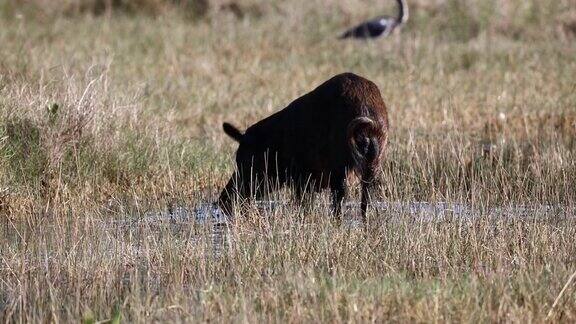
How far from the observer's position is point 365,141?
7383 millimetres

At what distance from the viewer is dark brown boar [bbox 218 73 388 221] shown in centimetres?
745

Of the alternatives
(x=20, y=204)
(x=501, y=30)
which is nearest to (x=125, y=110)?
(x=20, y=204)

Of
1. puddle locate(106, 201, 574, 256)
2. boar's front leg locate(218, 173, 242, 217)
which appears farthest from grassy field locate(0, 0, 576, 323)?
boar's front leg locate(218, 173, 242, 217)

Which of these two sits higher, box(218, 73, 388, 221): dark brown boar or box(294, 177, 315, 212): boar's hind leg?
box(218, 73, 388, 221): dark brown boar

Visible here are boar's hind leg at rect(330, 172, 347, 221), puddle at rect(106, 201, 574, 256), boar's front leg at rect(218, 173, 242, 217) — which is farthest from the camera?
boar's front leg at rect(218, 173, 242, 217)

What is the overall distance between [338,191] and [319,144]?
34 centimetres

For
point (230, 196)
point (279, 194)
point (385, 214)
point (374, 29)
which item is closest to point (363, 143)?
point (385, 214)

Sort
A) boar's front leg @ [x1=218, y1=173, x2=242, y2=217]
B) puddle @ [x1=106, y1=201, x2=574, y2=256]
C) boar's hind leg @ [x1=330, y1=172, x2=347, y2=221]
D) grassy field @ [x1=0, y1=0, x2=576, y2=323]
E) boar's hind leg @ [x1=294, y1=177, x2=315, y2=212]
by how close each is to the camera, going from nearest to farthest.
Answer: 1. grassy field @ [x1=0, y1=0, x2=576, y2=323]
2. puddle @ [x1=106, y1=201, x2=574, y2=256]
3. boar's hind leg @ [x1=330, y1=172, x2=347, y2=221]
4. boar's hind leg @ [x1=294, y1=177, x2=315, y2=212]
5. boar's front leg @ [x1=218, y1=173, x2=242, y2=217]

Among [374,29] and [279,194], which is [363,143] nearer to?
[279,194]

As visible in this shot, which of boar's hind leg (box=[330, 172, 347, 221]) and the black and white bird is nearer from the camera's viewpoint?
boar's hind leg (box=[330, 172, 347, 221])

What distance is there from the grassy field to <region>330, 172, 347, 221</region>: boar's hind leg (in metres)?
0.19

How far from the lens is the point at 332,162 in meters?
7.73

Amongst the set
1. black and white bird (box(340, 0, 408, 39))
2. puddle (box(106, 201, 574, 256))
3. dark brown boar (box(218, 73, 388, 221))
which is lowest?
puddle (box(106, 201, 574, 256))

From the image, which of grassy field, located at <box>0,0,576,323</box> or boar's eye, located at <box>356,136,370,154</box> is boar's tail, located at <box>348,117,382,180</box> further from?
grassy field, located at <box>0,0,576,323</box>
